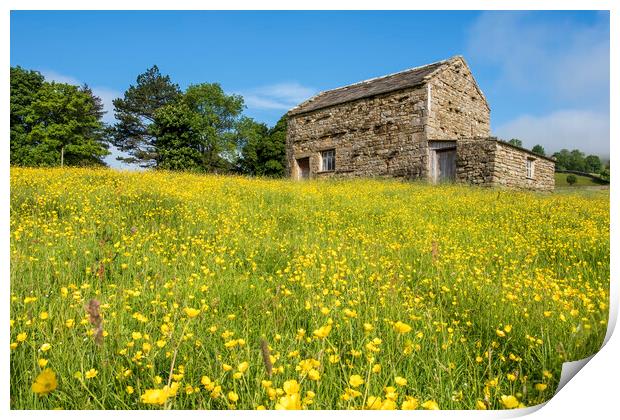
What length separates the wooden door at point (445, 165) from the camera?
467 inches

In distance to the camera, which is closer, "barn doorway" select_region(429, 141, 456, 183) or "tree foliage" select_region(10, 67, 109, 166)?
"tree foliage" select_region(10, 67, 109, 166)

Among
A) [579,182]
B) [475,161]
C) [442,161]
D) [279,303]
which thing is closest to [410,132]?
[442,161]

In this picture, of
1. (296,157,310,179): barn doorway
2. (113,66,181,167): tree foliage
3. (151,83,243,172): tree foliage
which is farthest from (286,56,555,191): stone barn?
(113,66,181,167): tree foliage

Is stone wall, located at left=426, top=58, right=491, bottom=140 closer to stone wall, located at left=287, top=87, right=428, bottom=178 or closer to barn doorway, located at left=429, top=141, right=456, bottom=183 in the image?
barn doorway, located at left=429, top=141, right=456, bottom=183

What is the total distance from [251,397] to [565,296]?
2005mm

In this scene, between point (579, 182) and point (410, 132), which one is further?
point (410, 132)

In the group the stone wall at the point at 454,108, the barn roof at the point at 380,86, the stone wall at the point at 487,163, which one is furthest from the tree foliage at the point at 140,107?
the stone wall at the point at 454,108

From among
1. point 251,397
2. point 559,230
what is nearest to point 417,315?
point 251,397

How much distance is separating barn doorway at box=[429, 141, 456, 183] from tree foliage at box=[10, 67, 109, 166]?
10976 millimetres

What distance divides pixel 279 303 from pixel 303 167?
44.3 feet

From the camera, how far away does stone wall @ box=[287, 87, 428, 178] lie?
40.9 ft

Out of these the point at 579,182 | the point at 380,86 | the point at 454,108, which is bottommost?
the point at 579,182

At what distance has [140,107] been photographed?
97.0 inches

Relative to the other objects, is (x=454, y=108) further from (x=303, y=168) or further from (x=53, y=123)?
(x=53, y=123)
